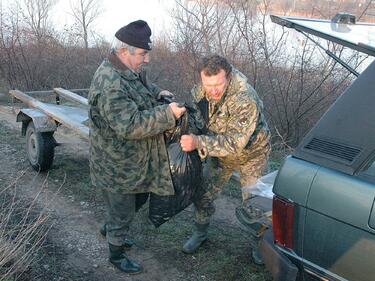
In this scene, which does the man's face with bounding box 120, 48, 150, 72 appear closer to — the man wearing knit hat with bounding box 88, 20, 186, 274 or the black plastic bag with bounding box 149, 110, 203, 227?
the man wearing knit hat with bounding box 88, 20, 186, 274

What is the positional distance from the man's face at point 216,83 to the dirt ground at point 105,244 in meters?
1.51

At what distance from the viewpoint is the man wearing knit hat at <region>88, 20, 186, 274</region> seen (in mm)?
3139

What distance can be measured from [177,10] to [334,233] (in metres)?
7.84

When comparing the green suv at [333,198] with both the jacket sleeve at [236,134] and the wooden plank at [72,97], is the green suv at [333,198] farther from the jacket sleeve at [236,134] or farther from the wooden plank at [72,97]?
the wooden plank at [72,97]

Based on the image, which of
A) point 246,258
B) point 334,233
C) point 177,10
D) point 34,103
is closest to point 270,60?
point 177,10

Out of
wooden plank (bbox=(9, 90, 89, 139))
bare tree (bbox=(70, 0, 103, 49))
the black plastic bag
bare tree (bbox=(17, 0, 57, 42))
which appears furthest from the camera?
bare tree (bbox=(70, 0, 103, 49))

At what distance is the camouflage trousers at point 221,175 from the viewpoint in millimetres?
3697

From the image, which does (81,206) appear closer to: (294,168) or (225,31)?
(294,168)

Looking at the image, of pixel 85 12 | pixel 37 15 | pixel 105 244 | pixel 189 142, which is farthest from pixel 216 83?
pixel 85 12

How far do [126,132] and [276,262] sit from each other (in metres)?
1.34

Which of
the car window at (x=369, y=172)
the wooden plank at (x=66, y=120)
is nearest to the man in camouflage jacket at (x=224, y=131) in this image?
the car window at (x=369, y=172)

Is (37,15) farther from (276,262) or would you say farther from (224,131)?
(276,262)

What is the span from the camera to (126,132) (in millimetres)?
3125

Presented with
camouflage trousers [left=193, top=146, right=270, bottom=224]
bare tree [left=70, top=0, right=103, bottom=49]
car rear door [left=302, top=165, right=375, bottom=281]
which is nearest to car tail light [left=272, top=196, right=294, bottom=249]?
car rear door [left=302, top=165, right=375, bottom=281]
